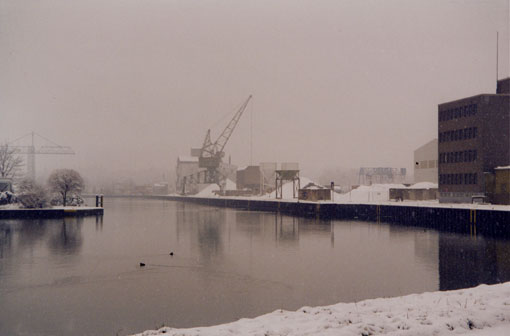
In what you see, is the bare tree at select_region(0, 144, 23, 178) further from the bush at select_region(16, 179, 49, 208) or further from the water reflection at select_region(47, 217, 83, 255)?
the water reflection at select_region(47, 217, 83, 255)

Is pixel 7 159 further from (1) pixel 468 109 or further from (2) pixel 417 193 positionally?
(1) pixel 468 109

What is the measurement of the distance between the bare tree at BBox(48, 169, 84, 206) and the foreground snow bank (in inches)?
2442

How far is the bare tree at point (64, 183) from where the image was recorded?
67.8m

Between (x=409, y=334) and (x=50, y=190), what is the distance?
219 ft

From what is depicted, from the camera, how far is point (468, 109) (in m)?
58.8

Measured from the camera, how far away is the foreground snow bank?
9.74 m

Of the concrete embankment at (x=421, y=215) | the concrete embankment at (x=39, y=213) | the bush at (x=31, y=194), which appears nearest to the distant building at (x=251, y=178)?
the concrete embankment at (x=421, y=215)

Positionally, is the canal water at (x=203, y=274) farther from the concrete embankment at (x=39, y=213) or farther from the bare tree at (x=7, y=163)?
the bare tree at (x=7, y=163)

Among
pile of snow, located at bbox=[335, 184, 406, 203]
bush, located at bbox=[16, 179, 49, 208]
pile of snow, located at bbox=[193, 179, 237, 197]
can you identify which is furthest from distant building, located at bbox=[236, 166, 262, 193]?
bush, located at bbox=[16, 179, 49, 208]

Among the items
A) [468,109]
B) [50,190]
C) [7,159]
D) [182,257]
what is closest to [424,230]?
[468,109]

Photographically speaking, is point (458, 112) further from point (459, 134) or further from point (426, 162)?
point (426, 162)

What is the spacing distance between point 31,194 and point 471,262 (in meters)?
54.4

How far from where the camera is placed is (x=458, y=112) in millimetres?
61000

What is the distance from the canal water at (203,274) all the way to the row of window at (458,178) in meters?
19.3
